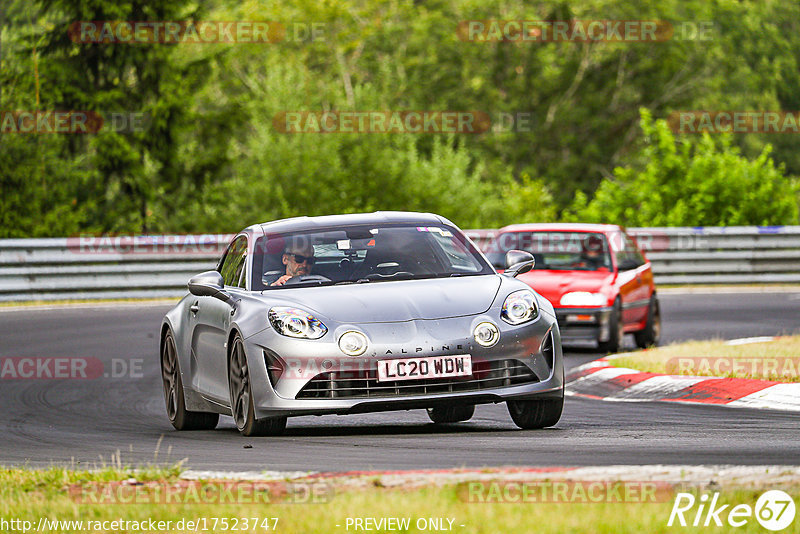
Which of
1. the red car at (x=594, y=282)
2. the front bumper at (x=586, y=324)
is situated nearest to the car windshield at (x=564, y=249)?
the red car at (x=594, y=282)

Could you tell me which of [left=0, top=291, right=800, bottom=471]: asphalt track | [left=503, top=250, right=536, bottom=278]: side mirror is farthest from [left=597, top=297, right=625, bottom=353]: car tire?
[left=503, top=250, right=536, bottom=278]: side mirror

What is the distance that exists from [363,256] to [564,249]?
9.15m

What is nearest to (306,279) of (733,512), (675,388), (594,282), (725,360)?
(675,388)

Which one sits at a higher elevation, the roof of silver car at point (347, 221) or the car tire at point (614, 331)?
the roof of silver car at point (347, 221)

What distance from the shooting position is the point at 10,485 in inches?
267

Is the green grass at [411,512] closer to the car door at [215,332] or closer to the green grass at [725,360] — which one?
the car door at [215,332]

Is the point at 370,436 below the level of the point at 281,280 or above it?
below

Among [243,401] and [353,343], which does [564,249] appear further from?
[353,343]

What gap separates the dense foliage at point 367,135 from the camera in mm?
32562

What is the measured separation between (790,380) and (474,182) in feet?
94.9

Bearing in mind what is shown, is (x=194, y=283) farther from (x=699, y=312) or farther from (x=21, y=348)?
(x=699, y=312)

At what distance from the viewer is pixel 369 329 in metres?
8.70

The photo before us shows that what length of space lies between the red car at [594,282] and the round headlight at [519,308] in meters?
7.49

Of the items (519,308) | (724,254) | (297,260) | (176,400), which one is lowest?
(724,254)
